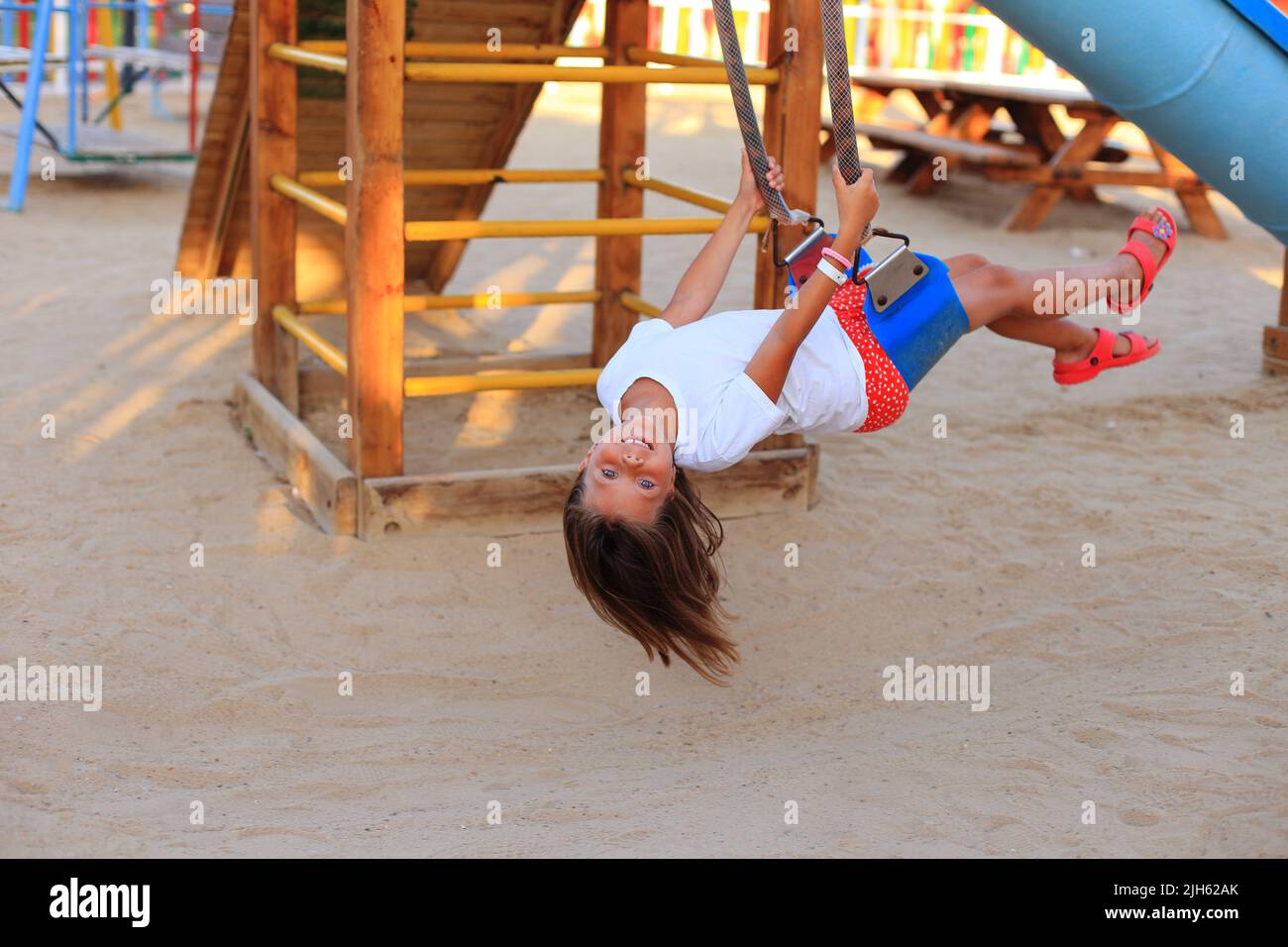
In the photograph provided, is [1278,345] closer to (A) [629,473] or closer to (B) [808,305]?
(B) [808,305]

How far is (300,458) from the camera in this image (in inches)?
159

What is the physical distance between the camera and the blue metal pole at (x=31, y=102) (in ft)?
24.1

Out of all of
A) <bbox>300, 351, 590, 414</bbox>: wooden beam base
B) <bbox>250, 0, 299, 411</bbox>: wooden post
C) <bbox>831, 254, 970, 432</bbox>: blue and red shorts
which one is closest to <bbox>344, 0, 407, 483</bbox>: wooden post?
<bbox>250, 0, 299, 411</bbox>: wooden post

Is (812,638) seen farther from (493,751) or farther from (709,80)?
(709,80)

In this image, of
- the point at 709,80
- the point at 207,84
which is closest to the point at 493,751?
the point at 709,80

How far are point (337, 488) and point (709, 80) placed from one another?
1.48m

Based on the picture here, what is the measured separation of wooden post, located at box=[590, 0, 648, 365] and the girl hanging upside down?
1860 millimetres

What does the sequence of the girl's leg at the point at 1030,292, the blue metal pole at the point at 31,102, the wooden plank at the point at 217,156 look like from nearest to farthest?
1. the girl's leg at the point at 1030,292
2. the wooden plank at the point at 217,156
3. the blue metal pole at the point at 31,102

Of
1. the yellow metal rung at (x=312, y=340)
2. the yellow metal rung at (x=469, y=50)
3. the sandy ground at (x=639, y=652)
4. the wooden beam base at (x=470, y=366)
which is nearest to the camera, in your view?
the sandy ground at (x=639, y=652)

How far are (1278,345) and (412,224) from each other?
3475mm

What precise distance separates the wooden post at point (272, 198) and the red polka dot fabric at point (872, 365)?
2.13 m

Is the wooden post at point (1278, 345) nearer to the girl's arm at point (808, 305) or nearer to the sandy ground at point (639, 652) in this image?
the sandy ground at point (639, 652)

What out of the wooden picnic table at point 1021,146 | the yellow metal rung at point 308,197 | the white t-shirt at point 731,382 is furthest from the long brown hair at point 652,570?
the wooden picnic table at point 1021,146

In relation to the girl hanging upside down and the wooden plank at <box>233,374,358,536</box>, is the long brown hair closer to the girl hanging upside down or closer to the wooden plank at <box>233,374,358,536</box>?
the girl hanging upside down
